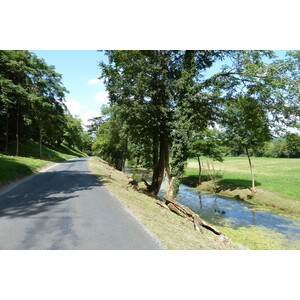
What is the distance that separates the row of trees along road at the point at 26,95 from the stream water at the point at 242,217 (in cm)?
2138

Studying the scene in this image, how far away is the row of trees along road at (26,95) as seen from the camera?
76.1ft

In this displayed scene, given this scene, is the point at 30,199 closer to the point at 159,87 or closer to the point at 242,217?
the point at 159,87

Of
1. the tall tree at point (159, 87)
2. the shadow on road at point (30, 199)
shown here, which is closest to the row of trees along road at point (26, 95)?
the tall tree at point (159, 87)

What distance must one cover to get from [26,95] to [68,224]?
23.9 m

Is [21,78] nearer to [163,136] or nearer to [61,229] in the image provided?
[163,136]

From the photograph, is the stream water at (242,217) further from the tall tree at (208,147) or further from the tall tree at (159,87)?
the tall tree at (208,147)

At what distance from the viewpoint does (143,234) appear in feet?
18.8

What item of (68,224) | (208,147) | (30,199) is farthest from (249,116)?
(30,199)

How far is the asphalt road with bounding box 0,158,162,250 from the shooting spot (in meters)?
5.02

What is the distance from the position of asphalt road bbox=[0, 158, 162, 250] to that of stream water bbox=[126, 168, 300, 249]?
321 inches

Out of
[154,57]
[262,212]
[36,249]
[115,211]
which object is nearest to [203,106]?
[154,57]

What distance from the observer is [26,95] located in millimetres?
24984

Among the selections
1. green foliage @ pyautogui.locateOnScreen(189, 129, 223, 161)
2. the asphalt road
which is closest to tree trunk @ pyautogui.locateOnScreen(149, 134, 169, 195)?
the asphalt road

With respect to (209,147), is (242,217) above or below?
below
